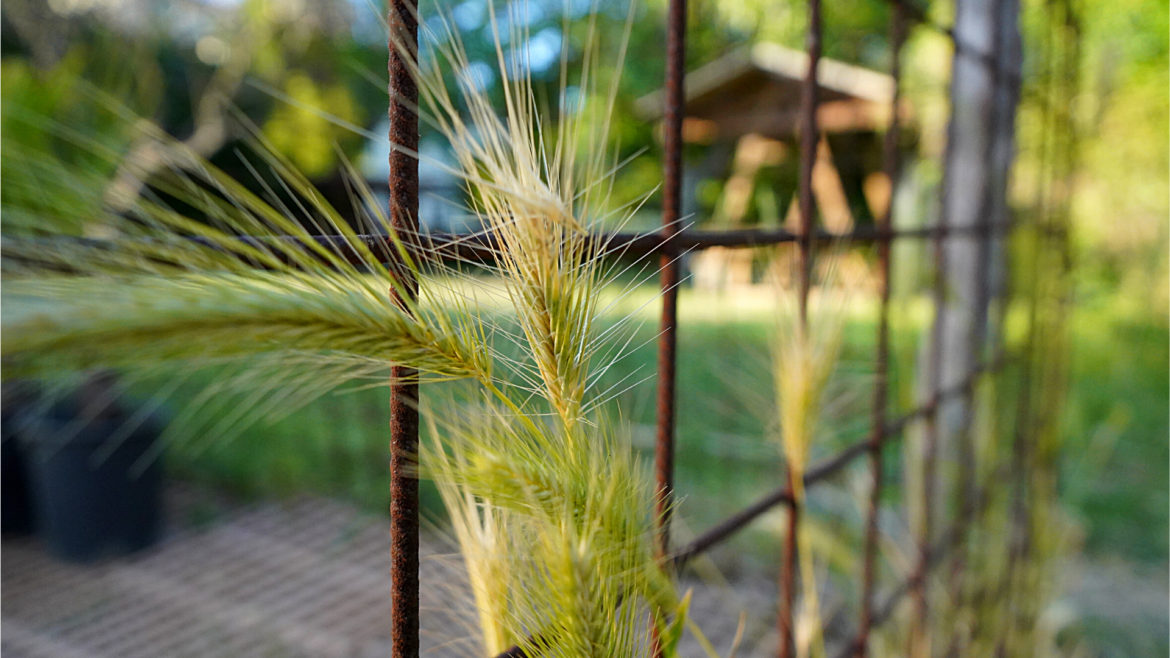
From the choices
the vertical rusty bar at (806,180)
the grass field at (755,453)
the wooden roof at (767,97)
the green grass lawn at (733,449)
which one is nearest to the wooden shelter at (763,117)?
the wooden roof at (767,97)

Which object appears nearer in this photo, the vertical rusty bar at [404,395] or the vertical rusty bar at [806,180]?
the vertical rusty bar at [404,395]

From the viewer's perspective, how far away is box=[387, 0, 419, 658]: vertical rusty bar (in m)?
0.51

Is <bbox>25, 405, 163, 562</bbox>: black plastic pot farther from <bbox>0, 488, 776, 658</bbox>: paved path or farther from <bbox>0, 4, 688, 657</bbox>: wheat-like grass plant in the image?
<bbox>0, 4, 688, 657</bbox>: wheat-like grass plant

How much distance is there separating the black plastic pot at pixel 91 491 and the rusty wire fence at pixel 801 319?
2974mm

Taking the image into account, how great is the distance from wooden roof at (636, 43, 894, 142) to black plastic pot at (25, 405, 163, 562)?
4556 millimetres

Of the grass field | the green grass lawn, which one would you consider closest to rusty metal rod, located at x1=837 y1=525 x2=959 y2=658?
the grass field

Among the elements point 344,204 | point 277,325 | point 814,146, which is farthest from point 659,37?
point 277,325

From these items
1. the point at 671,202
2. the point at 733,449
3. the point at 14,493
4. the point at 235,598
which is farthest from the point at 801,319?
the point at 14,493

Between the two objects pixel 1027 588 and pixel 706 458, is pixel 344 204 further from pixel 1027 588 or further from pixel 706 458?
pixel 1027 588

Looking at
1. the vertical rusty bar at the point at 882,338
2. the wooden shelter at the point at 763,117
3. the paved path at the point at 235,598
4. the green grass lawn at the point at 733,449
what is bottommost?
the paved path at the point at 235,598

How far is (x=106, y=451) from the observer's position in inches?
131

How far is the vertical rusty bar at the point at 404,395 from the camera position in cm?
51

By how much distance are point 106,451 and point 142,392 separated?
1.95m

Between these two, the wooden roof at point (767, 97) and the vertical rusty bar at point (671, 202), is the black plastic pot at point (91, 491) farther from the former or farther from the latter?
the wooden roof at point (767, 97)
